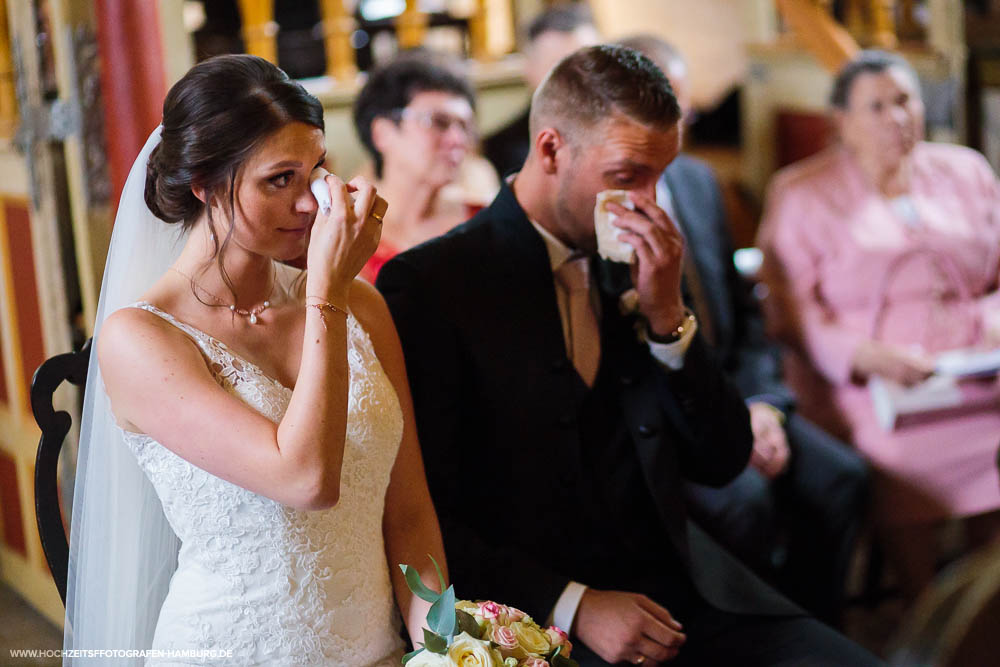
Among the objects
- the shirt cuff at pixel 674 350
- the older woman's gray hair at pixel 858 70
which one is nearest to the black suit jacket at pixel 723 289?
the older woman's gray hair at pixel 858 70

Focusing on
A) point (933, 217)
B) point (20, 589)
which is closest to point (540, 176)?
point (933, 217)

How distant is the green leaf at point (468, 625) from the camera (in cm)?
140

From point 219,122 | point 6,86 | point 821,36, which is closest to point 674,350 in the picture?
point 219,122

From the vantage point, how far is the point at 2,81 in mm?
3021

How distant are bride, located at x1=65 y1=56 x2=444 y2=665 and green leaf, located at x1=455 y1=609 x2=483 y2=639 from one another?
0.24 meters

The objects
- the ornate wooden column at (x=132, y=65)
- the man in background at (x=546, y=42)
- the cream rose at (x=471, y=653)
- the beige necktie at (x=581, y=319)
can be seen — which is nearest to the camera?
the cream rose at (x=471, y=653)

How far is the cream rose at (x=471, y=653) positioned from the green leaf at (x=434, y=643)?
0.01m

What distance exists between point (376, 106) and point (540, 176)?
1.29 meters

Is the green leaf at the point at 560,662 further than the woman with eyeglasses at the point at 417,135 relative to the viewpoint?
No

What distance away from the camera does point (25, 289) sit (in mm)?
3002

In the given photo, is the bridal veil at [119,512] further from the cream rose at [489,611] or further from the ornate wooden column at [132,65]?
the ornate wooden column at [132,65]

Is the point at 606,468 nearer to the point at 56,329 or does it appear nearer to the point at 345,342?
the point at 345,342

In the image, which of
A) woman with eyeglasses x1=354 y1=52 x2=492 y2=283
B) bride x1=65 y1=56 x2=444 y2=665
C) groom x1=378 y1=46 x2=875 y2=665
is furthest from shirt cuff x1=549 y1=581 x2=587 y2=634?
woman with eyeglasses x1=354 y1=52 x2=492 y2=283

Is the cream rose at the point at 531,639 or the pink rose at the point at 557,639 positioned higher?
the cream rose at the point at 531,639
